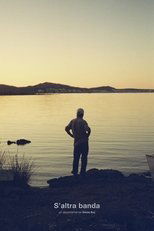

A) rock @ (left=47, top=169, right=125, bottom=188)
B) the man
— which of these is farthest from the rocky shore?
the man

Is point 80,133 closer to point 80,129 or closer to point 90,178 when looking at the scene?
point 80,129

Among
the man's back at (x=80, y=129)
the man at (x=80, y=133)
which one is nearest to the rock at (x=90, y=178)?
the man at (x=80, y=133)

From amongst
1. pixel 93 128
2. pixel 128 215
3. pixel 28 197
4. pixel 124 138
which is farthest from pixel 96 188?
pixel 93 128

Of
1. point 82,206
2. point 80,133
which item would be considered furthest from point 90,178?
point 82,206

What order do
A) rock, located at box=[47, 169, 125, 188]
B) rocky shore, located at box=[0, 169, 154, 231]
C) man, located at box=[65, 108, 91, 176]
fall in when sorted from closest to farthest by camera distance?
1. rocky shore, located at box=[0, 169, 154, 231]
2. rock, located at box=[47, 169, 125, 188]
3. man, located at box=[65, 108, 91, 176]

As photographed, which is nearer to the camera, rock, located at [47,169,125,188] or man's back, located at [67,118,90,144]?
rock, located at [47,169,125,188]

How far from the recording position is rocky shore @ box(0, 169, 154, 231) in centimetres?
1046

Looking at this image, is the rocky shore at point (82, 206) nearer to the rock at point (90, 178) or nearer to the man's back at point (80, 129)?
the rock at point (90, 178)

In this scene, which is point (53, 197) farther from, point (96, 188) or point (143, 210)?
point (143, 210)

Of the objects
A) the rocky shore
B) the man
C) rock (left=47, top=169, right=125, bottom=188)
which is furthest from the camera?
the man

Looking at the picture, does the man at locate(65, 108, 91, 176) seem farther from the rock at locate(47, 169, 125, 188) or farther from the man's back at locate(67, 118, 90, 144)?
the rock at locate(47, 169, 125, 188)

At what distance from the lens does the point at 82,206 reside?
11.1 metres

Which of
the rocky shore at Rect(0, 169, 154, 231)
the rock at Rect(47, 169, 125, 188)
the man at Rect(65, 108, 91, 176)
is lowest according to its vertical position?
the rocky shore at Rect(0, 169, 154, 231)

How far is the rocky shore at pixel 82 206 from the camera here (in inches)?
412
